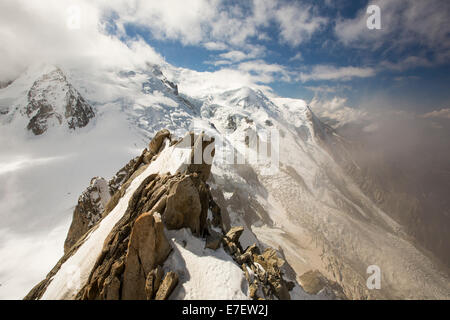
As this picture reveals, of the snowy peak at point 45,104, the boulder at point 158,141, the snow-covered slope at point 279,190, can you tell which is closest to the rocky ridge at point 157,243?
the boulder at point 158,141

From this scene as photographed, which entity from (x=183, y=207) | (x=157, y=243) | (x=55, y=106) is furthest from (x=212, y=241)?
(x=55, y=106)

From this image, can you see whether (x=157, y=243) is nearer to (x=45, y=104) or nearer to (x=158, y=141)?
(x=158, y=141)

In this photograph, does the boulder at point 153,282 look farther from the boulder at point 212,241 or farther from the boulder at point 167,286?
the boulder at point 212,241

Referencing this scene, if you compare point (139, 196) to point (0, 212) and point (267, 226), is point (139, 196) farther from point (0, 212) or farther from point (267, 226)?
point (267, 226)

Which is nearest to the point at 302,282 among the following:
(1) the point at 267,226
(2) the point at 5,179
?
(1) the point at 267,226

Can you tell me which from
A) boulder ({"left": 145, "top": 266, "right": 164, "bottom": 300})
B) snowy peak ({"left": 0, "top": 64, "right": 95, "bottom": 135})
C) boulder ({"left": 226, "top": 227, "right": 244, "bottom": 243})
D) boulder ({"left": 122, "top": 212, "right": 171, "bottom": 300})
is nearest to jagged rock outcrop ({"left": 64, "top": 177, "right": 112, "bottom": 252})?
boulder ({"left": 226, "top": 227, "right": 244, "bottom": 243})

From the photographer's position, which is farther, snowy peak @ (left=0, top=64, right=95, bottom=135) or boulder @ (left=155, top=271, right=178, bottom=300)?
snowy peak @ (left=0, top=64, right=95, bottom=135)

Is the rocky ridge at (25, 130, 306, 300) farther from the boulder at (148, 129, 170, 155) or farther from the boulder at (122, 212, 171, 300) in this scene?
the boulder at (148, 129, 170, 155)
